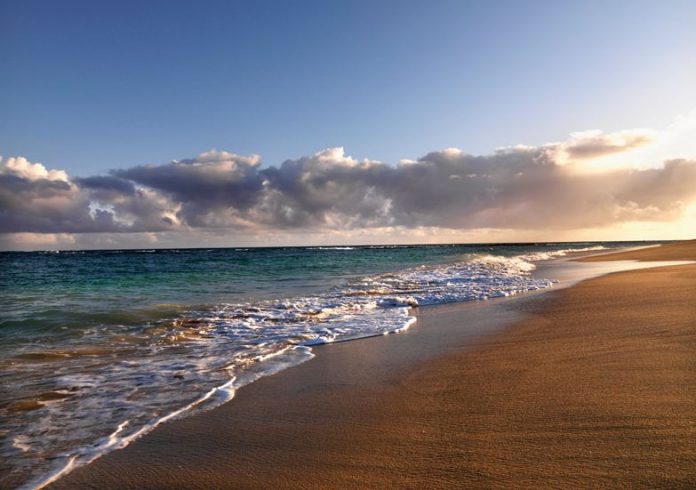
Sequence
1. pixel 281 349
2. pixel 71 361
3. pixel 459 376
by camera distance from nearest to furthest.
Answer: pixel 459 376 → pixel 71 361 → pixel 281 349

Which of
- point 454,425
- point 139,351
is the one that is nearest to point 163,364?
point 139,351

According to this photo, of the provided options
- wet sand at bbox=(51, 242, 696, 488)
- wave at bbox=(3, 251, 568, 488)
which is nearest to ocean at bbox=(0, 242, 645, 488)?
wave at bbox=(3, 251, 568, 488)

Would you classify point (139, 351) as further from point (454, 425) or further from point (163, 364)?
point (454, 425)

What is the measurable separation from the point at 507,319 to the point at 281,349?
170 inches

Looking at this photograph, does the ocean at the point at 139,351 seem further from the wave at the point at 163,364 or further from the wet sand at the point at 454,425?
the wet sand at the point at 454,425

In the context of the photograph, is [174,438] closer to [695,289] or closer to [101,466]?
[101,466]

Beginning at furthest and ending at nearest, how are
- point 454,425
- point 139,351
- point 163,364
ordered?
point 139,351
point 163,364
point 454,425

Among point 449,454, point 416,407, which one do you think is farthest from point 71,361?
point 449,454

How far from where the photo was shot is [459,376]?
4824 millimetres

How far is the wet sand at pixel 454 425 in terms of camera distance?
2.70 m

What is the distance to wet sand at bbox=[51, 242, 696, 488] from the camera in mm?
2699

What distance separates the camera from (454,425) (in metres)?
3.43

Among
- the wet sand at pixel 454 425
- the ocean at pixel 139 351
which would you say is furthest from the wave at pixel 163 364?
the wet sand at pixel 454 425

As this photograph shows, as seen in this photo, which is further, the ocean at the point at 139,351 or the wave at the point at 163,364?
the ocean at the point at 139,351
